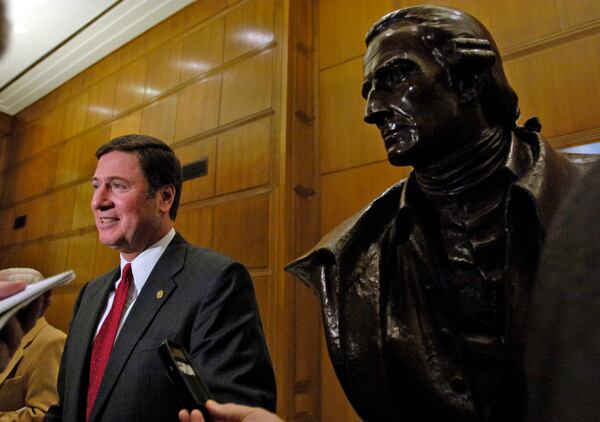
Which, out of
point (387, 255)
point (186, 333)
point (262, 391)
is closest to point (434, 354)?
point (387, 255)

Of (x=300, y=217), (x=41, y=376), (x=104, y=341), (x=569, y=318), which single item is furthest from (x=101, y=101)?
(x=569, y=318)

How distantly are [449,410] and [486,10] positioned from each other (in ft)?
9.10

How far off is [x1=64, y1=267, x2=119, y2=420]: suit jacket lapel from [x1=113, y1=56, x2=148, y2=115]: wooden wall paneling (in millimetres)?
3745

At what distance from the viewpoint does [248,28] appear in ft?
13.7

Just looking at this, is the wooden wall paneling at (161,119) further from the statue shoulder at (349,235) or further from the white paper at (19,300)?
the white paper at (19,300)

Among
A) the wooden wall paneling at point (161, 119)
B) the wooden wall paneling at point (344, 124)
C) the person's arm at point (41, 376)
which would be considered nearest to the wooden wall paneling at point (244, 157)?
the wooden wall paneling at point (344, 124)

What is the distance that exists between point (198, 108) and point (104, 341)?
3.21 m

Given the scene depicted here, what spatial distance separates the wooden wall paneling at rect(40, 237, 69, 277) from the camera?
5750 mm

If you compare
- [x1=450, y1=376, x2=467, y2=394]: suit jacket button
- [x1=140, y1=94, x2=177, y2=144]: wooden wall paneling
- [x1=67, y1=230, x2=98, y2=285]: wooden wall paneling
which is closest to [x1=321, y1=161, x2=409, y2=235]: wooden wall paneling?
[x1=140, y1=94, x2=177, y2=144]: wooden wall paneling

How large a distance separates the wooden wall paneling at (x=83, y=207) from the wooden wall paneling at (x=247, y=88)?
2534 millimetres

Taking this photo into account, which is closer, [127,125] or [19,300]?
[19,300]

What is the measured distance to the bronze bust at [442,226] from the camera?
3.22 feet

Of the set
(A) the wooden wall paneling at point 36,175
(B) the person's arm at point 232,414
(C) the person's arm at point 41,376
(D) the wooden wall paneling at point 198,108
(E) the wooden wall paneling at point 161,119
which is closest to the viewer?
(B) the person's arm at point 232,414

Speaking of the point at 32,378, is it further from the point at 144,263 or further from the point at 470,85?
the point at 470,85
